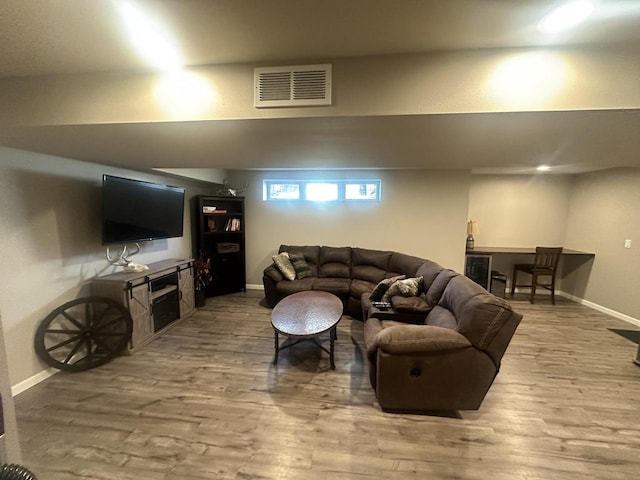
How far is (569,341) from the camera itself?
328 centimetres

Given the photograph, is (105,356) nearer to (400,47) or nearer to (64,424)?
(64,424)

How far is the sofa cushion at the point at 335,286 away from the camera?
4090 mm

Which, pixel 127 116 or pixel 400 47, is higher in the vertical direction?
pixel 400 47

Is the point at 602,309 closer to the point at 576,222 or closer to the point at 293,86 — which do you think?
the point at 576,222

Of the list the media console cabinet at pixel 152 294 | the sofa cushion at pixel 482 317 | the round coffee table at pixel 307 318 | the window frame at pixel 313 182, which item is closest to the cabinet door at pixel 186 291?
the media console cabinet at pixel 152 294

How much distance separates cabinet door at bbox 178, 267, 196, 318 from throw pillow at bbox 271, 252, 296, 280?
4.45ft

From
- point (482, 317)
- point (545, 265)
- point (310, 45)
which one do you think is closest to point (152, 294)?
point (310, 45)

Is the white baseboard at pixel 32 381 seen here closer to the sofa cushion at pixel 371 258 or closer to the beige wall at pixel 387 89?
the beige wall at pixel 387 89

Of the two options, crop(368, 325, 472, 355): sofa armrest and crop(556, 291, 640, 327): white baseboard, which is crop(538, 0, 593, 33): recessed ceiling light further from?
crop(556, 291, 640, 327): white baseboard

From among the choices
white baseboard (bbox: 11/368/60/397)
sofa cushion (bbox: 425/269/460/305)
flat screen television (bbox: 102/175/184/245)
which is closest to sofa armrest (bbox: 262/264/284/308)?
flat screen television (bbox: 102/175/184/245)

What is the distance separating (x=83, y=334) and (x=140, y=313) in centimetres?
50

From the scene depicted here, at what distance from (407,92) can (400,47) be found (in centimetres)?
20

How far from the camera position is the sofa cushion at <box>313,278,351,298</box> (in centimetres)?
409

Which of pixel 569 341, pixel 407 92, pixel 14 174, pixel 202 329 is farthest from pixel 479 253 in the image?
pixel 14 174
